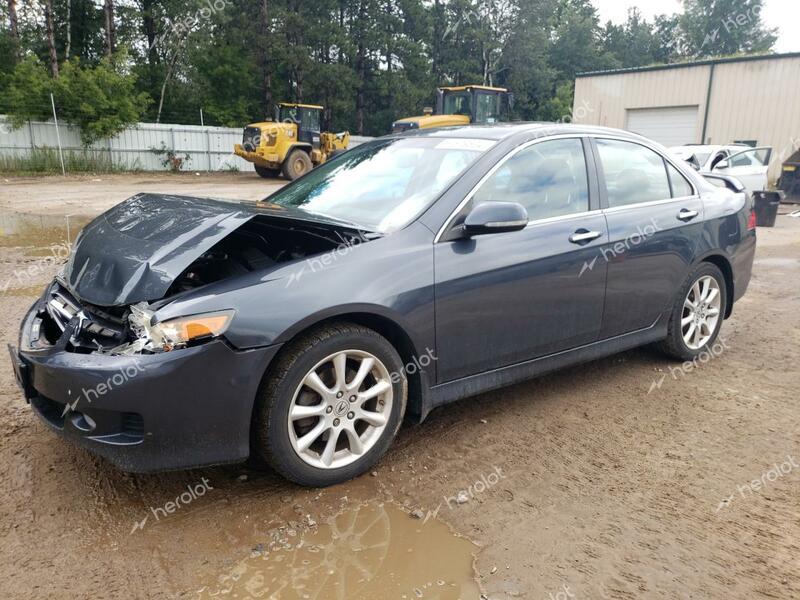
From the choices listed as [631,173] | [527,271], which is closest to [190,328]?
[527,271]

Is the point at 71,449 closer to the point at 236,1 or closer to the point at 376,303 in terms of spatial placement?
the point at 376,303

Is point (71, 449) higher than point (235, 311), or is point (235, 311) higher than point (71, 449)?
point (235, 311)

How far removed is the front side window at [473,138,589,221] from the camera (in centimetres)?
351

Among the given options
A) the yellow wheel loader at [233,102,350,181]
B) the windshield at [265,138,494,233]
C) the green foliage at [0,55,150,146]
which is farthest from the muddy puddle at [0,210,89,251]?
the green foliage at [0,55,150,146]

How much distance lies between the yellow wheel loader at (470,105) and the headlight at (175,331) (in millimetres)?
18632

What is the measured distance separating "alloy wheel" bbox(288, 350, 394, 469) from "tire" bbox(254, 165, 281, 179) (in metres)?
21.6

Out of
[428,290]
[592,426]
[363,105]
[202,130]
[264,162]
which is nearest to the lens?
[428,290]

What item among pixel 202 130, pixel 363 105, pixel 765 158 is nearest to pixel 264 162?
pixel 202 130

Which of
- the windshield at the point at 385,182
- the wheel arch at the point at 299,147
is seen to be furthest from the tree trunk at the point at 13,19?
the windshield at the point at 385,182

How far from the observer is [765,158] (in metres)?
15.6

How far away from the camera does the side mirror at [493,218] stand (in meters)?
3.13

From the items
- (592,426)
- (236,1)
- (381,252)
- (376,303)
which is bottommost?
(592,426)

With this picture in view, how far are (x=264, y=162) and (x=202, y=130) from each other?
8.03 m

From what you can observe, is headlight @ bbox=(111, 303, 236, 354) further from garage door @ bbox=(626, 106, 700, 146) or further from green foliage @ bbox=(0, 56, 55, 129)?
garage door @ bbox=(626, 106, 700, 146)
